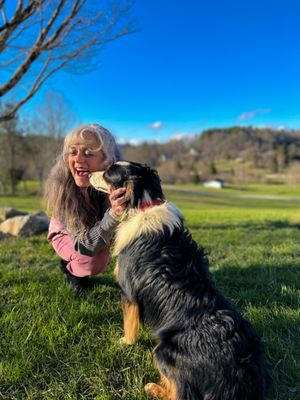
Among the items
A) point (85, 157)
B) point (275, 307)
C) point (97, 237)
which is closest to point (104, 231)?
point (97, 237)

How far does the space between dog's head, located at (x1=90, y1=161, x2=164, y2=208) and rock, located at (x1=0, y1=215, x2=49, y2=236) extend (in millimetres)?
5398

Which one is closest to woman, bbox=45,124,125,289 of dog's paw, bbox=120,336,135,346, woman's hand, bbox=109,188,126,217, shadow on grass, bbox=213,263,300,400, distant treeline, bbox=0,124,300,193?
woman's hand, bbox=109,188,126,217

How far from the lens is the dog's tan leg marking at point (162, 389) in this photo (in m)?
2.31

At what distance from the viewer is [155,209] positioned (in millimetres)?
2879

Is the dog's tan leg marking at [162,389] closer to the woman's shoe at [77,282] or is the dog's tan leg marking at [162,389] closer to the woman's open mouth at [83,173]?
the woman's shoe at [77,282]

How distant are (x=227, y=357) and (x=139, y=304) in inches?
36.8

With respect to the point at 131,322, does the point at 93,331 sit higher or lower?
lower

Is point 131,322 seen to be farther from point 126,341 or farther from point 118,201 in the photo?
point 118,201

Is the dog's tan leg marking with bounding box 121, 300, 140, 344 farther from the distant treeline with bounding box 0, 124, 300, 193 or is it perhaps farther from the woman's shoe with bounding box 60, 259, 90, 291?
the distant treeline with bounding box 0, 124, 300, 193

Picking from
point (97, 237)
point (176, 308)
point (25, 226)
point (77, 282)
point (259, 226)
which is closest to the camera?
point (176, 308)

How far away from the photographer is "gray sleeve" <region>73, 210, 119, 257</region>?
10.5ft

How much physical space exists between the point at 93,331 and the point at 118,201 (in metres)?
1.34

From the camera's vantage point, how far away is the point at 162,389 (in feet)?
8.07

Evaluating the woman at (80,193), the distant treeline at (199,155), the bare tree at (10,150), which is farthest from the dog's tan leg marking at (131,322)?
the bare tree at (10,150)
